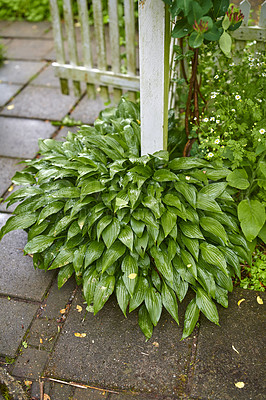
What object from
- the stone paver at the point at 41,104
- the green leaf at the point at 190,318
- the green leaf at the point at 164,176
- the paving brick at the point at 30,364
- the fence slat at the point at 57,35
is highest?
the fence slat at the point at 57,35

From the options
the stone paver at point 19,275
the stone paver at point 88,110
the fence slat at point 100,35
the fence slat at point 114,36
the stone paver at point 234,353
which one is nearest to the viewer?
the stone paver at point 234,353

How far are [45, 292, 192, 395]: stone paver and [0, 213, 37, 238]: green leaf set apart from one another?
27.1 inches

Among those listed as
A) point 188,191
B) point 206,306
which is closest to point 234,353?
point 206,306

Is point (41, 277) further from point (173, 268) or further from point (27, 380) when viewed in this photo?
point (173, 268)

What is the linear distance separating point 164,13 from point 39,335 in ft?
6.74

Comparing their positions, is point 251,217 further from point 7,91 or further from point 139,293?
point 7,91

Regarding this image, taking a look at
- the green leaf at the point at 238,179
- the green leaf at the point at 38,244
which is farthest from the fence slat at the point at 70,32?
the green leaf at the point at 238,179

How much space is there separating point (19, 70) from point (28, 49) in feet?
2.03

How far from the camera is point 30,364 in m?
2.46

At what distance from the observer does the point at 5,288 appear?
2.88 meters

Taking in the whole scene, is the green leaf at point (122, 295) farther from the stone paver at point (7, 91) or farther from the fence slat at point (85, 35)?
the stone paver at point (7, 91)

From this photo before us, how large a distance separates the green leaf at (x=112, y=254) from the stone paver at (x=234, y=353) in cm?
68

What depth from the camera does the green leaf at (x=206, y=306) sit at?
8.36 ft

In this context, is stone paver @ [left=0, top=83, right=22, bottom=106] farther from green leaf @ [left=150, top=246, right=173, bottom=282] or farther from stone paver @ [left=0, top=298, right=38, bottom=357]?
green leaf @ [left=150, top=246, right=173, bottom=282]
